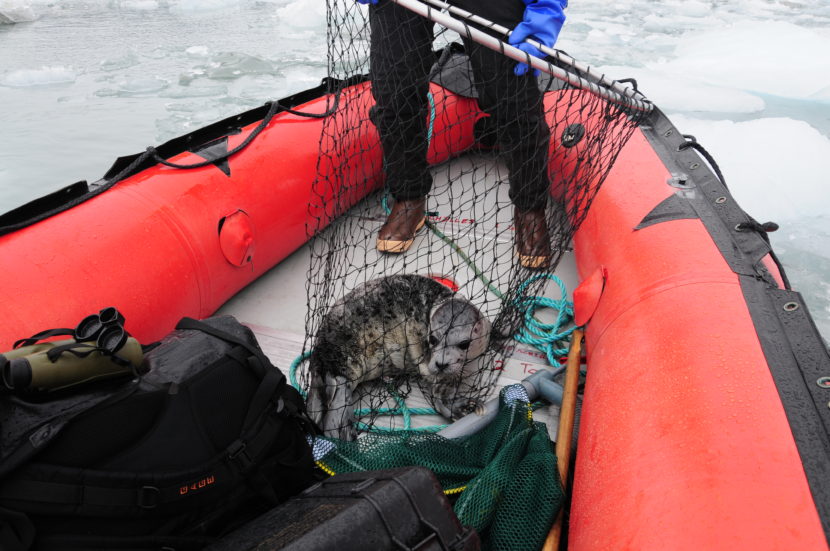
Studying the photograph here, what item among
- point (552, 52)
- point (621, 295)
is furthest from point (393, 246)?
point (552, 52)

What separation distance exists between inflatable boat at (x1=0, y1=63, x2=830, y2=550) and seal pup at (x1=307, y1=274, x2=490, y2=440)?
0.36 meters

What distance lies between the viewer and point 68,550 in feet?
4.11

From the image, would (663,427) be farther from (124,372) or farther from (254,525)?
(124,372)

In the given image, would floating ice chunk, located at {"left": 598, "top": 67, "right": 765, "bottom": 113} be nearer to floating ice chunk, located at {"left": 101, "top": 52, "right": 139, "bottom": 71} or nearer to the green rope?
the green rope

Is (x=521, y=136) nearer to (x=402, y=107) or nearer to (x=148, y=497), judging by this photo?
(x=402, y=107)

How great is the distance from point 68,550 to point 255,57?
21.4 feet

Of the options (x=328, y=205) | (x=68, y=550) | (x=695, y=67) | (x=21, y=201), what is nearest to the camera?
(x=68, y=550)

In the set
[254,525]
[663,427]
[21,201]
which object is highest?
[663,427]

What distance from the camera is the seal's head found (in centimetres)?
231

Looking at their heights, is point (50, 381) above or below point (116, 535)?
above

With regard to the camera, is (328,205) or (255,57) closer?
(328,205)

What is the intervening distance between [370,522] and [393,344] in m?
1.24

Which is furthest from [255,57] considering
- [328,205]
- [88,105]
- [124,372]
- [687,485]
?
[687,485]

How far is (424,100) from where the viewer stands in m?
2.87
